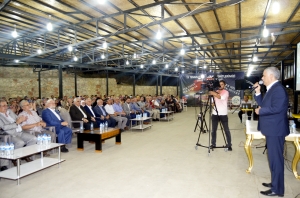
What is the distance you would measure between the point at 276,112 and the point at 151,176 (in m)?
1.92

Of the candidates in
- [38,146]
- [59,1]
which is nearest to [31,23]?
[59,1]

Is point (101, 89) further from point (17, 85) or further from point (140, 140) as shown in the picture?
point (140, 140)

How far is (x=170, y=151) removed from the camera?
4.93 meters

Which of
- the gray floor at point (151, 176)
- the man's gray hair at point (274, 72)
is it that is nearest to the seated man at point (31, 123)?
the gray floor at point (151, 176)

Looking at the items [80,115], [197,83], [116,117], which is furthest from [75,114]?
[197,83]

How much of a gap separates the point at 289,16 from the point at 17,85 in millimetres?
13524

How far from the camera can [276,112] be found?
8.65 ft

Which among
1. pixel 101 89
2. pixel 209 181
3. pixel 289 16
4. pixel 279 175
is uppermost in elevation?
pixel 289 16

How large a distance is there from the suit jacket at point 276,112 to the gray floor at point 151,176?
825 millimetres

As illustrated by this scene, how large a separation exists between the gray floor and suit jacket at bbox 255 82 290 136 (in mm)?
825

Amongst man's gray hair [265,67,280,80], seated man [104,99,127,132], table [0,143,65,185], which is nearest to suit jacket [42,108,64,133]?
table [0,143,65,185]

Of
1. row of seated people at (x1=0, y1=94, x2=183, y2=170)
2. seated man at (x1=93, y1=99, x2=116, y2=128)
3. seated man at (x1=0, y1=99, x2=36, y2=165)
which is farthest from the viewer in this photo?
seated man at (x1=93, y1=99, x2=116, y2=128)

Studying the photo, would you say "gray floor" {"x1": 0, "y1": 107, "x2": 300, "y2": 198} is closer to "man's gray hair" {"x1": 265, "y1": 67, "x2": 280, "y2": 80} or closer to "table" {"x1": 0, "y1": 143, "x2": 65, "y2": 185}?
"table" {"x1": 0, "y1": 143, "x2": 65, "y2": 185}

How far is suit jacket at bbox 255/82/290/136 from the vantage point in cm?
264
